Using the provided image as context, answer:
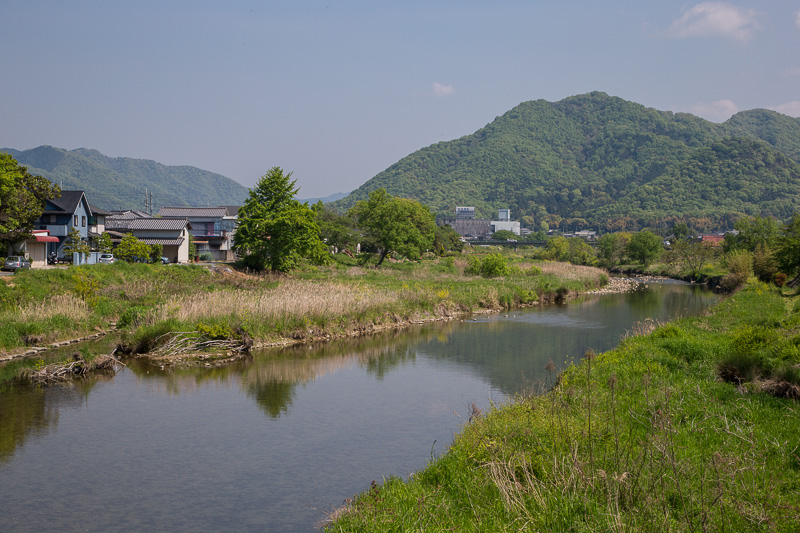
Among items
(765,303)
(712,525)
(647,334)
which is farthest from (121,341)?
(765,303)

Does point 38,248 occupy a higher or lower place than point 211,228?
lower

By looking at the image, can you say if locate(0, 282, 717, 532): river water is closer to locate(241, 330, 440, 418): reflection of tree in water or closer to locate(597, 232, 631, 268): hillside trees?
locate(241, 330, 440, 418): reflection of tree in water

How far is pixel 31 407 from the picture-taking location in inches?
693

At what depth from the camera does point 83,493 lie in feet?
40.3

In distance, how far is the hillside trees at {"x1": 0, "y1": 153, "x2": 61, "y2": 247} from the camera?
36.9m

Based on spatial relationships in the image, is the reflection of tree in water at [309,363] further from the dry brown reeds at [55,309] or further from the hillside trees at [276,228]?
the hillside trees at [276,228]

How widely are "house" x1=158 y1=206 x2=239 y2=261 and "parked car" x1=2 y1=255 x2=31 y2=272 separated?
34822mm

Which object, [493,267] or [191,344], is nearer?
[191,344]

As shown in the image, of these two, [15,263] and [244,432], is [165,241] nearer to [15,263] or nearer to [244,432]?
[15,263]

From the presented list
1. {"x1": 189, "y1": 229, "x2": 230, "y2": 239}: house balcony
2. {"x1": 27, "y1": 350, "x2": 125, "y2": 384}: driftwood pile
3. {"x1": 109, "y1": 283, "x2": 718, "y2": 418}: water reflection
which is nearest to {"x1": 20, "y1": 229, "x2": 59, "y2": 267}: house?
{"x1": 27, "y1": 350, "x2": 125, "y2": 384}: driftwood pile

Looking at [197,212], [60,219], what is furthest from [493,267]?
[197,212]

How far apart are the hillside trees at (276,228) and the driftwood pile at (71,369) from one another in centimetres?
2662

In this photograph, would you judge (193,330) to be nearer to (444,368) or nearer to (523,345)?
(444,368)

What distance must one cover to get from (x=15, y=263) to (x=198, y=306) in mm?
26547
